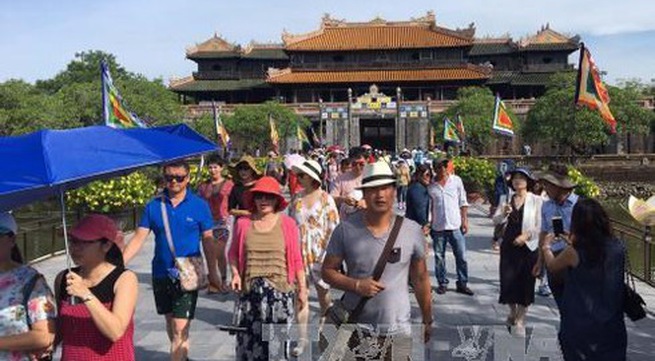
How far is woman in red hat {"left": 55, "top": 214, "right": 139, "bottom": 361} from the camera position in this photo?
2873 millimetres

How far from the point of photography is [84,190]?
11.1 meters

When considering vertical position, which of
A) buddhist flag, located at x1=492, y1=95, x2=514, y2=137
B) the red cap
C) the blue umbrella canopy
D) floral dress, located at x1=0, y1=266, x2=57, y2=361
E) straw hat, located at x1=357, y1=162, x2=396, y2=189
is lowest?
floral dress, located at x1=0, y1=266, x2=57, y2=361

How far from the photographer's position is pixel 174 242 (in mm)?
4676

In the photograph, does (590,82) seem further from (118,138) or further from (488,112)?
(488,112)

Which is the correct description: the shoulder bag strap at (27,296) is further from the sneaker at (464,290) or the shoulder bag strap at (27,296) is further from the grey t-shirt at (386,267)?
the sneaker at (464,290)

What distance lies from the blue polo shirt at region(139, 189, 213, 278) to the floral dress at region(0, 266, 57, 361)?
5.77 feet

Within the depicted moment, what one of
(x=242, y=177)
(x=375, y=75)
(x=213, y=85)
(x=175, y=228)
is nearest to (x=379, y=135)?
(x=375, y=75)

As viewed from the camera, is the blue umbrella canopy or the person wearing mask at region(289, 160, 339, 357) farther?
the person wearing mask at region(289, 160, 339, 357)

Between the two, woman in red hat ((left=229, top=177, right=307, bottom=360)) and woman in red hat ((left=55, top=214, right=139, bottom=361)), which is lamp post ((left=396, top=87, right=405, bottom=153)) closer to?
woman in red hat ((left=229, top=177, right=307, bottom=360))

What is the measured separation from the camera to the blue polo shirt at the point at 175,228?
4.68 metres

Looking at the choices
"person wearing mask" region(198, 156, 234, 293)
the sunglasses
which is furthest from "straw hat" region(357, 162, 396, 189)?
"person wearing mask" region(198, 156, 234, 293)

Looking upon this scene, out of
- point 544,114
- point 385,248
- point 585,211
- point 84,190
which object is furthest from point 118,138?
point 544,114

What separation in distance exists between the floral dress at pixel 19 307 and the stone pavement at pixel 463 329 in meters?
2.72

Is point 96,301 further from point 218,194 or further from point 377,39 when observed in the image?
point 377,39
